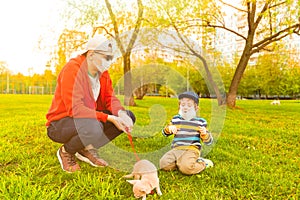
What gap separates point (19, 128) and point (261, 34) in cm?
1163

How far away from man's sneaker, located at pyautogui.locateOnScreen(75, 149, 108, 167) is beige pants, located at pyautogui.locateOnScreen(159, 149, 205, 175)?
602 millimetres

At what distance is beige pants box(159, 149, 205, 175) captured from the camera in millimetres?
2818

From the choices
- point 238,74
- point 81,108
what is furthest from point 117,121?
point 238,74

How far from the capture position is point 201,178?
2.77 m

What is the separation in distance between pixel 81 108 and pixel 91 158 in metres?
→ 0.73

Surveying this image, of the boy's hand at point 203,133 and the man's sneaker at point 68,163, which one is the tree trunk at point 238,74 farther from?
the man's sneaker at point 68,163

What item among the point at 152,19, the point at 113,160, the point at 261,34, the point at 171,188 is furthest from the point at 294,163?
the point at 261,34

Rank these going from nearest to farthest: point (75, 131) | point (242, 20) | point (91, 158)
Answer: point (75, 131) < point (91, 158) < point (242, 20)

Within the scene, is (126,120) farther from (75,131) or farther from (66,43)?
(66,43)

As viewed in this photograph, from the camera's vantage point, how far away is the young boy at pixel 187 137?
283cm

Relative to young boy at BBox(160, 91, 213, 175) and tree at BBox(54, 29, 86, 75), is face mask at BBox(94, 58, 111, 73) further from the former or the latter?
tree at BBox(54, 29, 86, 75)

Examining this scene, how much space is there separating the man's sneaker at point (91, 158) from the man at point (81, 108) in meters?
0.04

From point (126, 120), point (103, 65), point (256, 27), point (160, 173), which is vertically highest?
point (256, 27)

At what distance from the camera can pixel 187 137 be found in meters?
2.97
